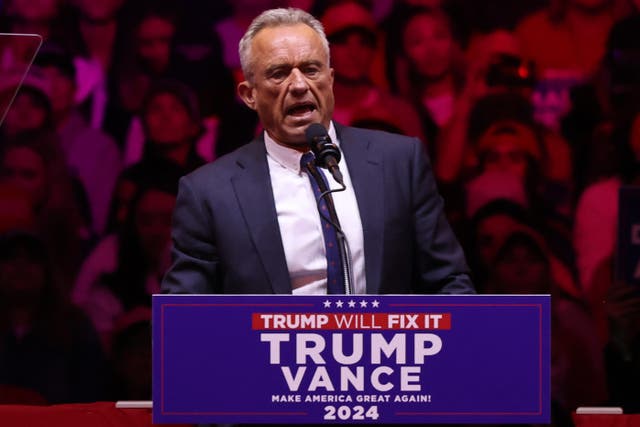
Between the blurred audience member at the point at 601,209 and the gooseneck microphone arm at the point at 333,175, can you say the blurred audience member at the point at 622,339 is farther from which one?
the gooseneck microphone arm at the point at 333,175

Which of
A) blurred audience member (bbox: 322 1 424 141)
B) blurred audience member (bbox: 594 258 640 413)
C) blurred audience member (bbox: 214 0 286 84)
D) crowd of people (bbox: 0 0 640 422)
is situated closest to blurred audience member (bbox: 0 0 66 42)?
crowd of people (bbox: 0 0 640 422)

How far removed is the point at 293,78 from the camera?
2141 millimetres

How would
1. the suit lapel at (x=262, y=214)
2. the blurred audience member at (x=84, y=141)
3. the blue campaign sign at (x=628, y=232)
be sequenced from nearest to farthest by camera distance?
the suit lapel at (x=262, y=214) → the blue campaign sign at (x=628, y=232) → the blurred audience member at (x=84, y=141)

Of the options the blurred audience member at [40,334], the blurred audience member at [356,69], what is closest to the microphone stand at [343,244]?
the blurred audience member at [356,69]

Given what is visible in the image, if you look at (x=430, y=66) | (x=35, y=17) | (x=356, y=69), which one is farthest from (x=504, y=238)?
(x=35, y=17)

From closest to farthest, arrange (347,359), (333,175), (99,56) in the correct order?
(347,359) < (333,175) < (99,56)

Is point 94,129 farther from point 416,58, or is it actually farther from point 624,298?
point 624,298

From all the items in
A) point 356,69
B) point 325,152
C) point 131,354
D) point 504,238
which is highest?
point 356,69

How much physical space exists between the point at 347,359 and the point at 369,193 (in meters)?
0.59

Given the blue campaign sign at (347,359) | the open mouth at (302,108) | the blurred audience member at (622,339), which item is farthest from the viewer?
the blurred audience member at (622,339)

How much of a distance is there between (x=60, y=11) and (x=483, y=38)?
145cm

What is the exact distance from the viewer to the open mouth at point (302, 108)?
214 cm

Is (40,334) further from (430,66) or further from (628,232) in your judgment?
(628,232)

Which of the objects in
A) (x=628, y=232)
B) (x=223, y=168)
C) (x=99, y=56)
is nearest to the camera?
(x=223, y=168)
